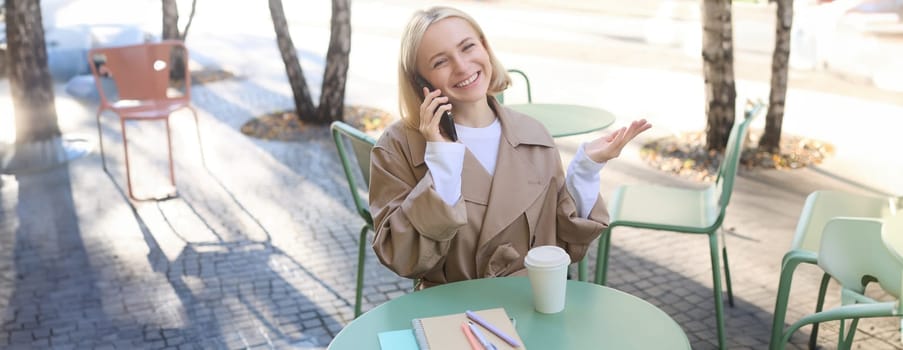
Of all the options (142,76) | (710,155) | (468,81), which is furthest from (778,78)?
(142,76)

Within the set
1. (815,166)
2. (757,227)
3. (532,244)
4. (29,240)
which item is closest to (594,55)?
(815,166)

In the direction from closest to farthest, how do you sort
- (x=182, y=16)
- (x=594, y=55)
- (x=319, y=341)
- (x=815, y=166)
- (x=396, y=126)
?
(x=396, y=126), (x=319, y=341), (x=815, y=166), (x=594, y=55), (x=182, y=16)

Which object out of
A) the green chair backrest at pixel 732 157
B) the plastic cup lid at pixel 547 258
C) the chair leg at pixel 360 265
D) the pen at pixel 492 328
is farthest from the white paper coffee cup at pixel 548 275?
the chair leg at pixel 360 265

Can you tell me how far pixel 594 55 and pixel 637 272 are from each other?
777 cm

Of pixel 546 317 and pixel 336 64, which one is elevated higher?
pixel 546 317

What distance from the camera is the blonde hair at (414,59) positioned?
7.55 feet

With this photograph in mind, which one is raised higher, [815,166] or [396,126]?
[396,126]

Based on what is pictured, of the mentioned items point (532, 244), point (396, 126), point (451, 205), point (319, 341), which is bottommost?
point (319, 341)

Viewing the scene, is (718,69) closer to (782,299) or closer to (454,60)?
(782,299)

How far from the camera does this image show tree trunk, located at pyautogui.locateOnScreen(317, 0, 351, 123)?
764 cm

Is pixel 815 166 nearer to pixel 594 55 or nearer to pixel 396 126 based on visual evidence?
pixel 396 126

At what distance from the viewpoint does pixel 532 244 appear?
2400 mm

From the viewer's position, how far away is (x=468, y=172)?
2.32m

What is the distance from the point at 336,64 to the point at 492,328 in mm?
6209
